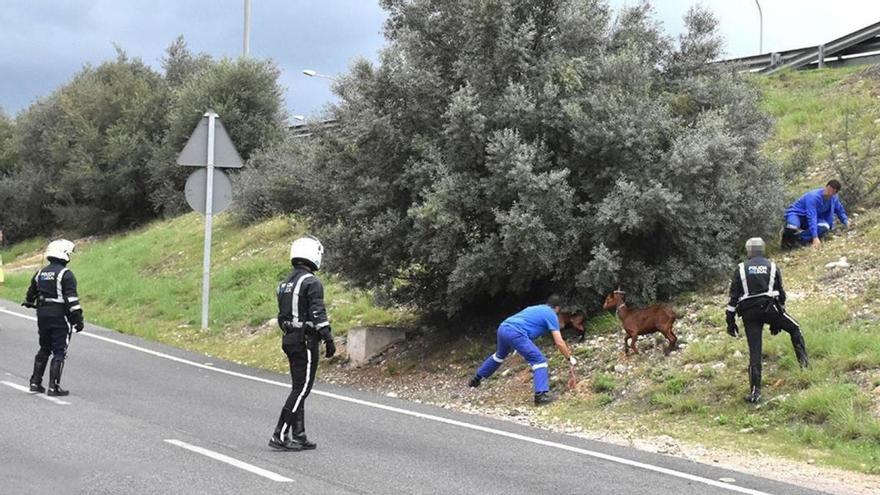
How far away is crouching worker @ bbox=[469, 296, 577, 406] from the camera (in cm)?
1052

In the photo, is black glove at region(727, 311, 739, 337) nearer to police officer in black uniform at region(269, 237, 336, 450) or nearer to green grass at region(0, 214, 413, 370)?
police officer in black uniform at region(269, 237, 336, 450)

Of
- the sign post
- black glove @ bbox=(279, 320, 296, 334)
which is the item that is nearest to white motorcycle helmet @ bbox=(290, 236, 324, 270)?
black glove @ bbox=(279, 320, 296, 334)

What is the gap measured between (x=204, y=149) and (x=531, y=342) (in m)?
7.93

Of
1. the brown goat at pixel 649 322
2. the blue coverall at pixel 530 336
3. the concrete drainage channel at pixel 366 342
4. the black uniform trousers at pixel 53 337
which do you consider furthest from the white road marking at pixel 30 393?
the brown goat at pixel 649 322

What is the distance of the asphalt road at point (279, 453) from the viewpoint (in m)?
6.70

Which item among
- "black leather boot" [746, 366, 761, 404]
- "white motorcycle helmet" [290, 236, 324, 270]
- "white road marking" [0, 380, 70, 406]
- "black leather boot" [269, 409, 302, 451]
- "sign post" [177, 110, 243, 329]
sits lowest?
"white road marking" [0, 380, 70, 406]

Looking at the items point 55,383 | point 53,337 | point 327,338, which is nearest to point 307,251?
point 327,338

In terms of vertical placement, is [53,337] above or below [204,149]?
below

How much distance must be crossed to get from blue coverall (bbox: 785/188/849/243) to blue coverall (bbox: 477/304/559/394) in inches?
178

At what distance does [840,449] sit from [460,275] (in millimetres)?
5027

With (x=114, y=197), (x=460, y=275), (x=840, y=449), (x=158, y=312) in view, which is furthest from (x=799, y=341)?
(x=114, y=197)

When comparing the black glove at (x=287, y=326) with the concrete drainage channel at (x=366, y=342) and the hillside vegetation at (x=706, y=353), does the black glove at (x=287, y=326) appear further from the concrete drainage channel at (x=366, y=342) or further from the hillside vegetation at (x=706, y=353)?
the concrete drainage channel at (x=366, y=342)

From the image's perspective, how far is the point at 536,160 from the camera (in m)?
11.7

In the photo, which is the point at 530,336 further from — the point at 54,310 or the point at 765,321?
the point at 54,310
